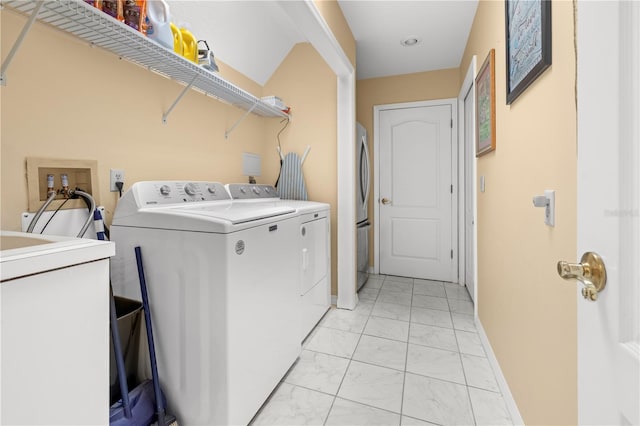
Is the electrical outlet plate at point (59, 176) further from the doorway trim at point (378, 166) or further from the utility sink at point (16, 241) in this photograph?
the doorway trim at point (378, 166)

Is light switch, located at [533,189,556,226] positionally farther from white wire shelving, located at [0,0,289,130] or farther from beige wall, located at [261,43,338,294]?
beige wall, located at [261,43,338,294]

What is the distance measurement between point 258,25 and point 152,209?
5.84 feet

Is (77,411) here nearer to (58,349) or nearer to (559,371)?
(58,349)

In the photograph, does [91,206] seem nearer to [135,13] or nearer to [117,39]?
[117,39]

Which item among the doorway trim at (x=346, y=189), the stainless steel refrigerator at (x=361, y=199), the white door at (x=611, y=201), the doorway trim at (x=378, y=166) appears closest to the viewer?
the white door at (x=611, y=201)

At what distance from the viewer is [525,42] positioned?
122cm

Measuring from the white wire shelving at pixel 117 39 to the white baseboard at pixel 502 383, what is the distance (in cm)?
232

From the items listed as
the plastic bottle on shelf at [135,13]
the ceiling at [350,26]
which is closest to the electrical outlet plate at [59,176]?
the plastic bottle on shelf at [135,13]

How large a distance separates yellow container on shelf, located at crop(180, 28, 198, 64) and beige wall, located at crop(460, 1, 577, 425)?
166 centimetres

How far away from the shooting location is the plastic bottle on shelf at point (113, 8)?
1.21 m

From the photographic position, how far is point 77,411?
772 millimetres

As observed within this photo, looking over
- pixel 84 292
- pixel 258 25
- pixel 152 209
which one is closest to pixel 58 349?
pixel 84 292

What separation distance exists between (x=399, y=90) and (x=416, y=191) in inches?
49.2

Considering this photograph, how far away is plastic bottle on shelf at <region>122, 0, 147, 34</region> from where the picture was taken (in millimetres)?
1305
